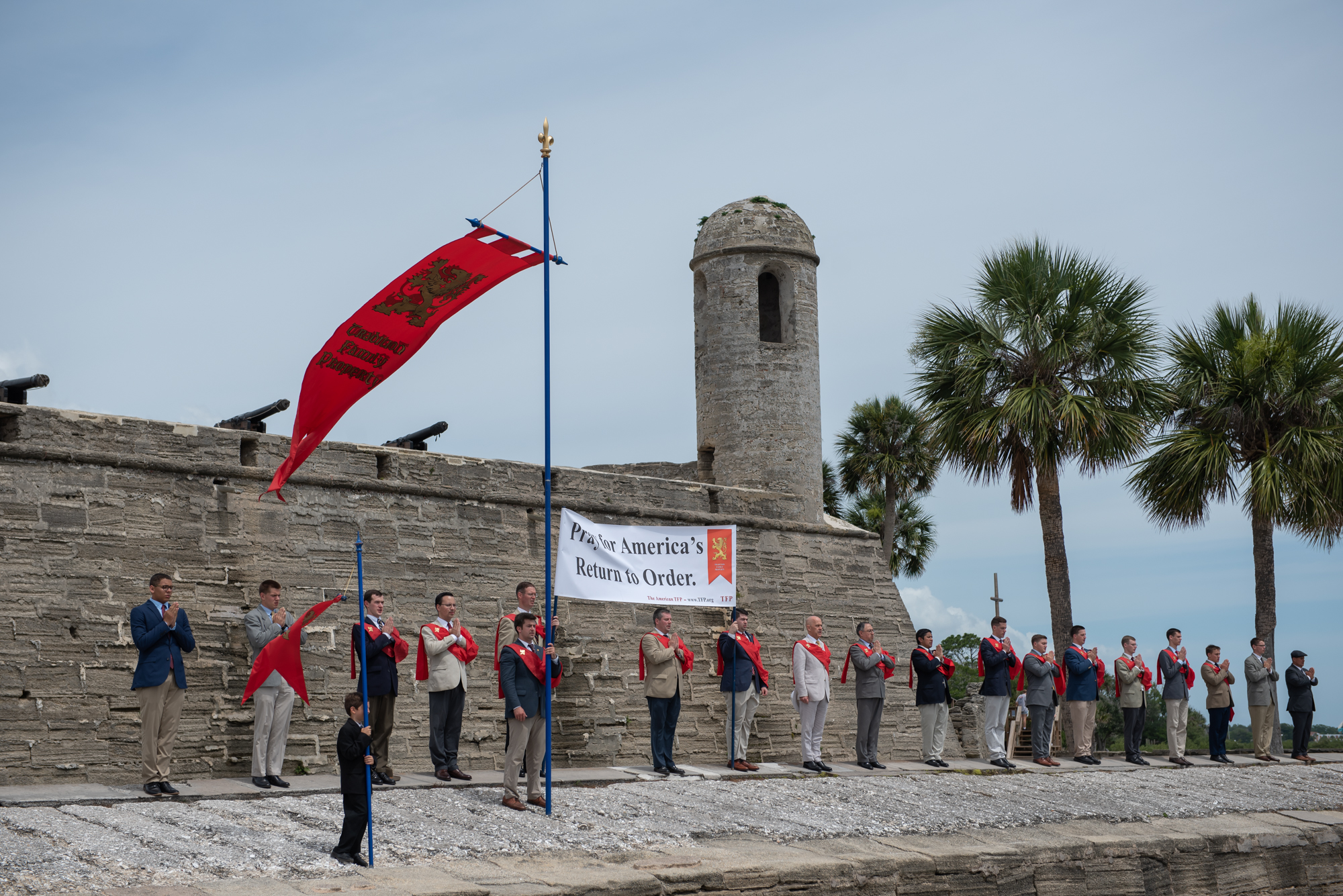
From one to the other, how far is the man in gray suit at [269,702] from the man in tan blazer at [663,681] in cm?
338

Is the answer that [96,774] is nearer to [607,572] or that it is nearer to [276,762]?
[276,762]

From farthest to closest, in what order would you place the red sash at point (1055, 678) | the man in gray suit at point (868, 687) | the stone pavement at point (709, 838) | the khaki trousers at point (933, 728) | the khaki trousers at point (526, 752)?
1. the red sash at point (1055, 678)
2. the khaki trousers at point (933, 728)
3. the man in gray suit at point (868, 687)
4. the khaki trousers at point (526, 752)
5. the stone pavement at point (709, 838)

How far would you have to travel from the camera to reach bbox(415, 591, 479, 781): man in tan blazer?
37.5 ft

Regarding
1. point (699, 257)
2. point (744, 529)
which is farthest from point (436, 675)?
point (699, 257)

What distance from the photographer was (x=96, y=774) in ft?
35.3

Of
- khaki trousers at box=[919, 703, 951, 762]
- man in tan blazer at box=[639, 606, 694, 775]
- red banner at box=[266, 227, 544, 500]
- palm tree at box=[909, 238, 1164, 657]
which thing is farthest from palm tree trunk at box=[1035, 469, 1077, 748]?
red banner at box=[266, 227, 544, 500]

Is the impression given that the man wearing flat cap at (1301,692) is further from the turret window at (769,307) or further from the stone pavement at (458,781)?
the turret window at (769,307)

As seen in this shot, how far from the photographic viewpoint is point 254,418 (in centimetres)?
1256

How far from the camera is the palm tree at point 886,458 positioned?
97.0 ft

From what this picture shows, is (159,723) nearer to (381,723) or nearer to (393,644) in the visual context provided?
(381,723)

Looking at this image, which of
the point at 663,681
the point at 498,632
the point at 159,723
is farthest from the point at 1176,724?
the point at 159,723

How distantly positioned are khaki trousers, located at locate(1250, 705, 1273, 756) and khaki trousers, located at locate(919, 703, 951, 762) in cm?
574

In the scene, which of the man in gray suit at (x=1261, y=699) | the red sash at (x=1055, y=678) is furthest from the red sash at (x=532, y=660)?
the man in gray suit at (x=1261, y=699)

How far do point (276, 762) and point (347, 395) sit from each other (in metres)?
3.28
